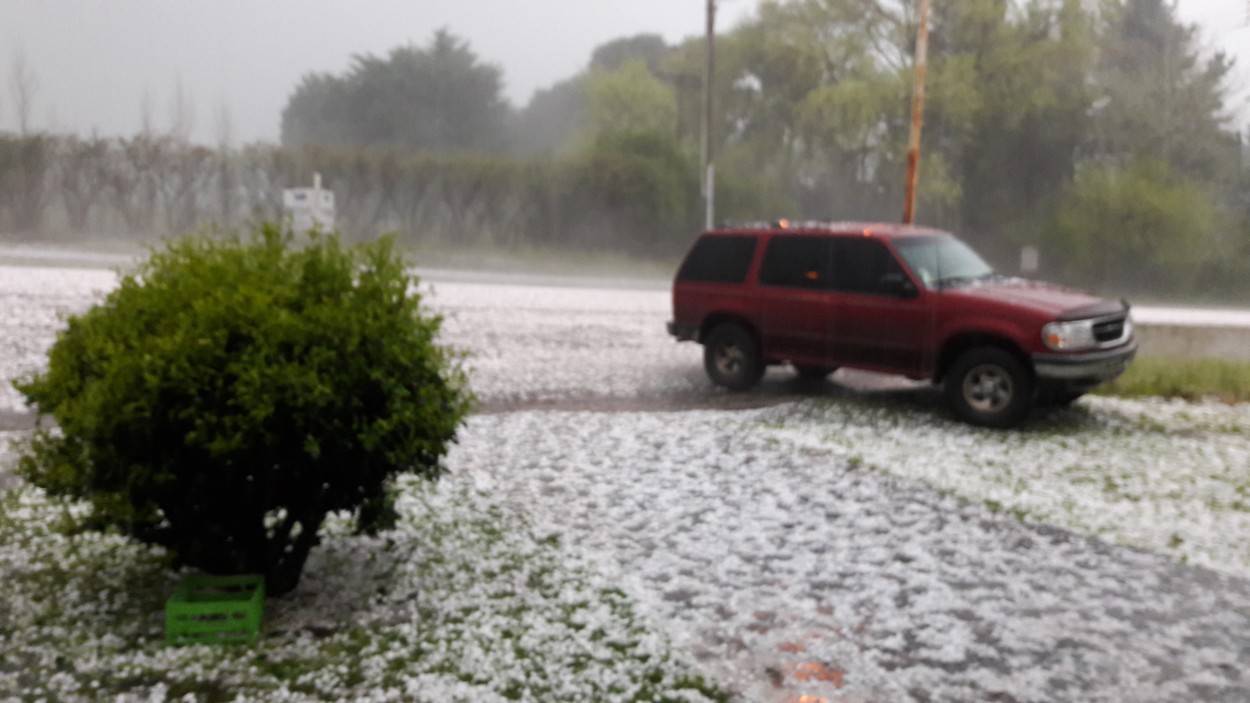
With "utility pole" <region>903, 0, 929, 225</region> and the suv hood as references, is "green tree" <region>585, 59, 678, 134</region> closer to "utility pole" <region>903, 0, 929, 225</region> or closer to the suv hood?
"utility pole" <region>903, 0, 929, 225</region>

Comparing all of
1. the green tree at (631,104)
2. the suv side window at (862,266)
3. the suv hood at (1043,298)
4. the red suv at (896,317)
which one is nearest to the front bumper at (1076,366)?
the red suv at (896,317)

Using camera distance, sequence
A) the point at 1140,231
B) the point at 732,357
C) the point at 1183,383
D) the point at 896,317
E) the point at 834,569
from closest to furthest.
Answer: the point at 834,569 → the point at 896,317 → the point at 732,357 → the point at 1183,383 → the point at 1140,231

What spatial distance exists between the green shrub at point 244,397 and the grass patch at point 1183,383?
9.06 metres

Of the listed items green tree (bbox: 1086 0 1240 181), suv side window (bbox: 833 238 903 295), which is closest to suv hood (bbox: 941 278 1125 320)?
suv side window (bbox: 833 238 903 295)

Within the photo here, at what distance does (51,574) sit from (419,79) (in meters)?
45.9

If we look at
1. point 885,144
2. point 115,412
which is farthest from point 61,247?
point 115,412

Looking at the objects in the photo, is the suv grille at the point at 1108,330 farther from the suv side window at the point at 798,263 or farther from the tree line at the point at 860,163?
the tree line at the point at 860,163

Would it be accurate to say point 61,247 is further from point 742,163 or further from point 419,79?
point 742,163

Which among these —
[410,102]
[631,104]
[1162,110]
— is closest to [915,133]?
[1162,110]

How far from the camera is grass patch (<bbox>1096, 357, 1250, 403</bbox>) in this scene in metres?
10.7

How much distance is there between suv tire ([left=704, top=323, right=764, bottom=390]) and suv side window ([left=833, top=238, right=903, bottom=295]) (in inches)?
50.7

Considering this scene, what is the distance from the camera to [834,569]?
17.3ft

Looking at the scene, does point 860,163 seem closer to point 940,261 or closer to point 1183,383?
point 1183,383

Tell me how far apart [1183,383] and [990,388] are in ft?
12.3
